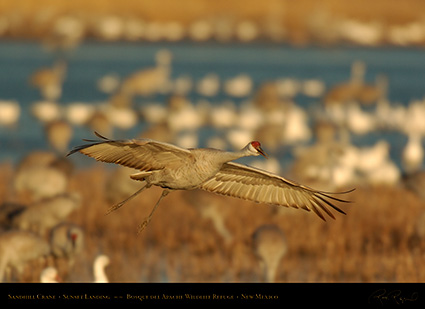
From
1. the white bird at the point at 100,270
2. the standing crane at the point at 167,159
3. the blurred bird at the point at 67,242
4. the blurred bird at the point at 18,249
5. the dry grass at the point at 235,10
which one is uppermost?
the standing crane at the point at 167,159

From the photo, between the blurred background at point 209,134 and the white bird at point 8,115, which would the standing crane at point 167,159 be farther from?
the white bird at point 8,115

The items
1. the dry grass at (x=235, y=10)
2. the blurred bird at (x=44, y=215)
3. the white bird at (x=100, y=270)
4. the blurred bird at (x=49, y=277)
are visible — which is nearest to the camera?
the blurred bird at (x=49, y=277)

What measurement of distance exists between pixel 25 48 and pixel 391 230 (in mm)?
35481

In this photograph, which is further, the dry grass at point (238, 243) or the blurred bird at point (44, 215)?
the blurred bird at point (44, 215)

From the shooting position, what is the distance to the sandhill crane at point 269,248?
8.96 metres

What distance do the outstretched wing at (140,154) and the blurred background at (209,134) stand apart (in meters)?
A: 2.33

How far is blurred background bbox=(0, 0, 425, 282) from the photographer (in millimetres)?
9703

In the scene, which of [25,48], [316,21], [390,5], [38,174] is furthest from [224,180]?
[390,5]

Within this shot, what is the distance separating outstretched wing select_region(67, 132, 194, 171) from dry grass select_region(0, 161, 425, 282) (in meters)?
2.59

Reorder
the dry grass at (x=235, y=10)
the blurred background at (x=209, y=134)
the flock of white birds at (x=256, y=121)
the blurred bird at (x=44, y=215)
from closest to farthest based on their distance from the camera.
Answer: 1. the blurred background at (x=209, y=134)
2. the blurred bird at (x=44, y=215)
3. the flock of white birds at (x=256, y=121)
4. the dry grass at (x=235, y=10)

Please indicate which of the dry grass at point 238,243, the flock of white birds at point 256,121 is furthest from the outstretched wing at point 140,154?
the flock of white birds at point 256,121

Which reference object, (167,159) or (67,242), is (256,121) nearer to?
(67,242)

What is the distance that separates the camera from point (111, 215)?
11.5 m
